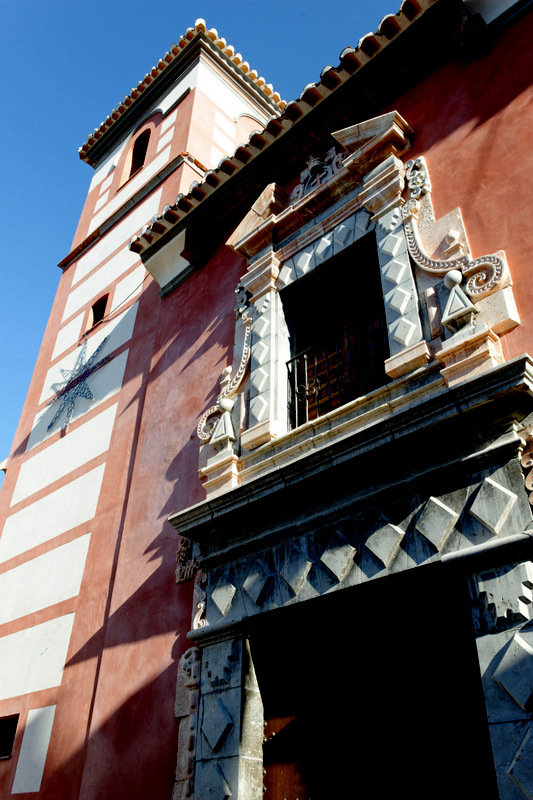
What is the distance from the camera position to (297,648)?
4746 millimetres

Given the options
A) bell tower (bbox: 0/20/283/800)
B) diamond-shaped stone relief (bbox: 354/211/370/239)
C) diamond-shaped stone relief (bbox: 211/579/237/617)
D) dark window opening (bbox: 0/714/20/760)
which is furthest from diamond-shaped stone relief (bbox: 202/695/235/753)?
diamond-shaped stone relief (bbox: 354/211/370/239)

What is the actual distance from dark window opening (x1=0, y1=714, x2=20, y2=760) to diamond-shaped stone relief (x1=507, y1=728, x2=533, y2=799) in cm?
513

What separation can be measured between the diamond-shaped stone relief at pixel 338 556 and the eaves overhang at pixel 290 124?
168 inches

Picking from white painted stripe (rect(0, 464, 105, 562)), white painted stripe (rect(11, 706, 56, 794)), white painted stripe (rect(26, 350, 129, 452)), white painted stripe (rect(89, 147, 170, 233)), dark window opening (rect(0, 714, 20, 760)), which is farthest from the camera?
white painted stripe (rect(89, 147, 170, 233))

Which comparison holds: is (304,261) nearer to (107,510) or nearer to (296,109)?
(296,109)

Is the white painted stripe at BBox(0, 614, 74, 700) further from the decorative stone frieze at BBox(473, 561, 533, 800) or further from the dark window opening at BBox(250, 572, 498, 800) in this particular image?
the decorative stone frieze at BBox(473, 561, 533, 800)

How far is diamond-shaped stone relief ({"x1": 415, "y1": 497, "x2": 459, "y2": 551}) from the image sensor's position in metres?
3.81

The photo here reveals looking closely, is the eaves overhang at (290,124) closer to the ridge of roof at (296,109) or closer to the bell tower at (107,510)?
the ridge of roof at (296,109)

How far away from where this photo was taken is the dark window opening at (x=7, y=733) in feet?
21.6

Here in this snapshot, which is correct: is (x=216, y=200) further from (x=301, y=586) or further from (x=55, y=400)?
(x=301, y=586)

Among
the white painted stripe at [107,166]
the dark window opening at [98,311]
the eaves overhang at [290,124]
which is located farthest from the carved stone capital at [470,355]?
the white painted stripe at [107,166]

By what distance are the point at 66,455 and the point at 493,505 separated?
590 cm

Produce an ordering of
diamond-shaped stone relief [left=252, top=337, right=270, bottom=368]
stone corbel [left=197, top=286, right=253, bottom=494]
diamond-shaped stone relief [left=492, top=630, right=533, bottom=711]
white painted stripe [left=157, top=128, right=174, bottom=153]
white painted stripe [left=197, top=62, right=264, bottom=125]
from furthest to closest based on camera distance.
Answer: white painted stripe [left=197, top=62, right=264, bottom=125]
white painted stripe [left=157, top=128, right=174, bottom=153]
diamond-shaped stone relief [left=252, top=337, right=270, bottom=368]
stone corbel [left=197, top=286, right=253, bottom=494]
diamond-shaped stone relief [left=492, top=630, right=533, bottom=711]

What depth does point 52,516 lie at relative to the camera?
7.86 meters
